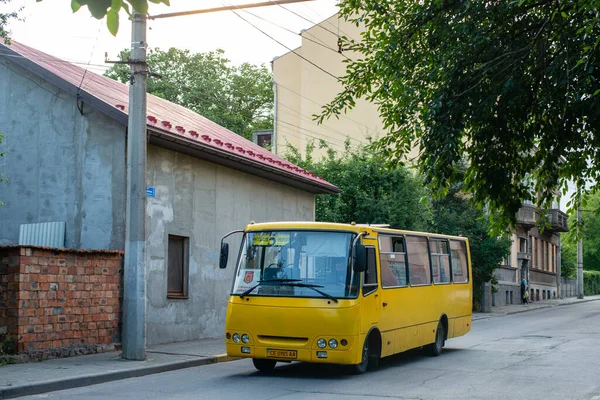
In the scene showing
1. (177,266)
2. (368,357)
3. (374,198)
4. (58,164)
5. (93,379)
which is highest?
(374,198)

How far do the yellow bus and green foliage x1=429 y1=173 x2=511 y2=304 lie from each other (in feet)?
70.9

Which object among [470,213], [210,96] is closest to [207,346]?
[470,213]

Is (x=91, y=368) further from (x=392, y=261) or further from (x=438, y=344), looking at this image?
(x=438, y=344)

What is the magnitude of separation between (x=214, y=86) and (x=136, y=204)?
4049 cm

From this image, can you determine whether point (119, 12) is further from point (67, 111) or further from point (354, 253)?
point (67, 111)

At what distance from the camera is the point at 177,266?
1839 cm

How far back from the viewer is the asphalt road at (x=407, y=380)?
35.3ft

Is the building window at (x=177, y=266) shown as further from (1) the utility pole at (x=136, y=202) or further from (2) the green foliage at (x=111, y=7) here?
(2) the green foliage at (x=111, y=7)

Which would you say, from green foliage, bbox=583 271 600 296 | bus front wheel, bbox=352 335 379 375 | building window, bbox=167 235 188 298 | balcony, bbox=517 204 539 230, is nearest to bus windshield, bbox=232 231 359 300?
bus front wheel, bbox=352 335 379 375

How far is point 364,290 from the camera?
12.8 meters

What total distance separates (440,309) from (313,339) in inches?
210

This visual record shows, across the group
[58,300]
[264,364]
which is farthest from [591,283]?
[58,300]

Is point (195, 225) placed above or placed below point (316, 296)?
above

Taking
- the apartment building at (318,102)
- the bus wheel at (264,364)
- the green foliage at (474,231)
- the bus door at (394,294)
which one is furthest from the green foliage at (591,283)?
the bus wheel at (264,364)
